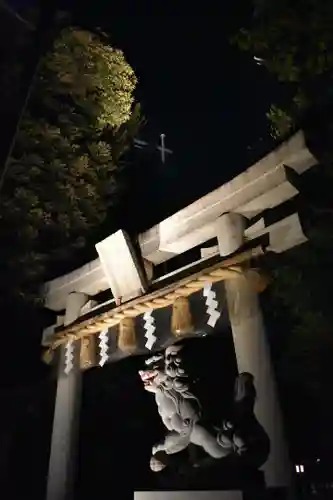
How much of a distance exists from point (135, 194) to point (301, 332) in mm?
4105

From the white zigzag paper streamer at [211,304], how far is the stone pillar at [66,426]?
100.0 inches

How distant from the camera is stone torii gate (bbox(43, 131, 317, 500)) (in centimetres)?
457

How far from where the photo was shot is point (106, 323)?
634 centimetres

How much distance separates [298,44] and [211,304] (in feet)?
11.9

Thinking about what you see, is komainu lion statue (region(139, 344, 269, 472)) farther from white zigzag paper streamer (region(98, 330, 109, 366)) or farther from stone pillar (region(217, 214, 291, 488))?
white zigzag paper streamer (region(98, 330, 109, 366))

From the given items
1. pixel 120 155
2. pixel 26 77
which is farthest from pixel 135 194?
pixel 26 77

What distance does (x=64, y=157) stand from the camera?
7.73 m

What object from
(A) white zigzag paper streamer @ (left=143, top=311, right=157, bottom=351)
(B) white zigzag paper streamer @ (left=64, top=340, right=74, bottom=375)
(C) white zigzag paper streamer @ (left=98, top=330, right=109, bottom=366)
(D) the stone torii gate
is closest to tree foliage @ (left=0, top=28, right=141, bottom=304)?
(D) the stone torii gate

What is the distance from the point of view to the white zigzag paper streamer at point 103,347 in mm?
6527

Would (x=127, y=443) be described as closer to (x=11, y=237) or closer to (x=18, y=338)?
(x=18, y=338)

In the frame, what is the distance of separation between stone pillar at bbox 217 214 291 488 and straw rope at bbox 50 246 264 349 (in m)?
0.17

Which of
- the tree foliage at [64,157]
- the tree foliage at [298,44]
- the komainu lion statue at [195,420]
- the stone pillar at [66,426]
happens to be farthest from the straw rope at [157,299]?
the tree foliage at [298,44]

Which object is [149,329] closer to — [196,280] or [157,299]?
[157,299]

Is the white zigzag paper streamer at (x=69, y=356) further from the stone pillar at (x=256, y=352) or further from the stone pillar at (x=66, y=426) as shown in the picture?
the stone pillar at (x=256, y=352)
